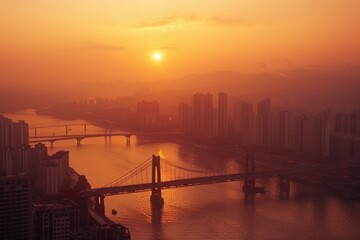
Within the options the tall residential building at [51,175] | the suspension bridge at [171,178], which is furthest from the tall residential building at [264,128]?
the tall residential building at [51,175]

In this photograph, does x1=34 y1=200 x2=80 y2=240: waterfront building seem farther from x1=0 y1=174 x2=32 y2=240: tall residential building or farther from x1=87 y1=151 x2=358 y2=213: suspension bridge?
x1=87 y1=151 x2=358 y2=213: suspension bridge

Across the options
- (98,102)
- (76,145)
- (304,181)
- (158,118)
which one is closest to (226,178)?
(304,181)

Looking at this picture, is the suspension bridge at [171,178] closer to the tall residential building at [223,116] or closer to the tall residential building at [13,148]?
the tall residential building at [13,148]

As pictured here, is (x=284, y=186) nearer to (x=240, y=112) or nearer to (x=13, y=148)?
(x=13, y=148)

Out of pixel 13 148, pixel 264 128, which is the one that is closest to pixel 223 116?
pixel 264 128

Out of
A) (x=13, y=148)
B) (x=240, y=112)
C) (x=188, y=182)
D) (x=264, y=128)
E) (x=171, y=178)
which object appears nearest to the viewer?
(x=188, y=182)

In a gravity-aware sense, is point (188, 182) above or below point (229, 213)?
above
